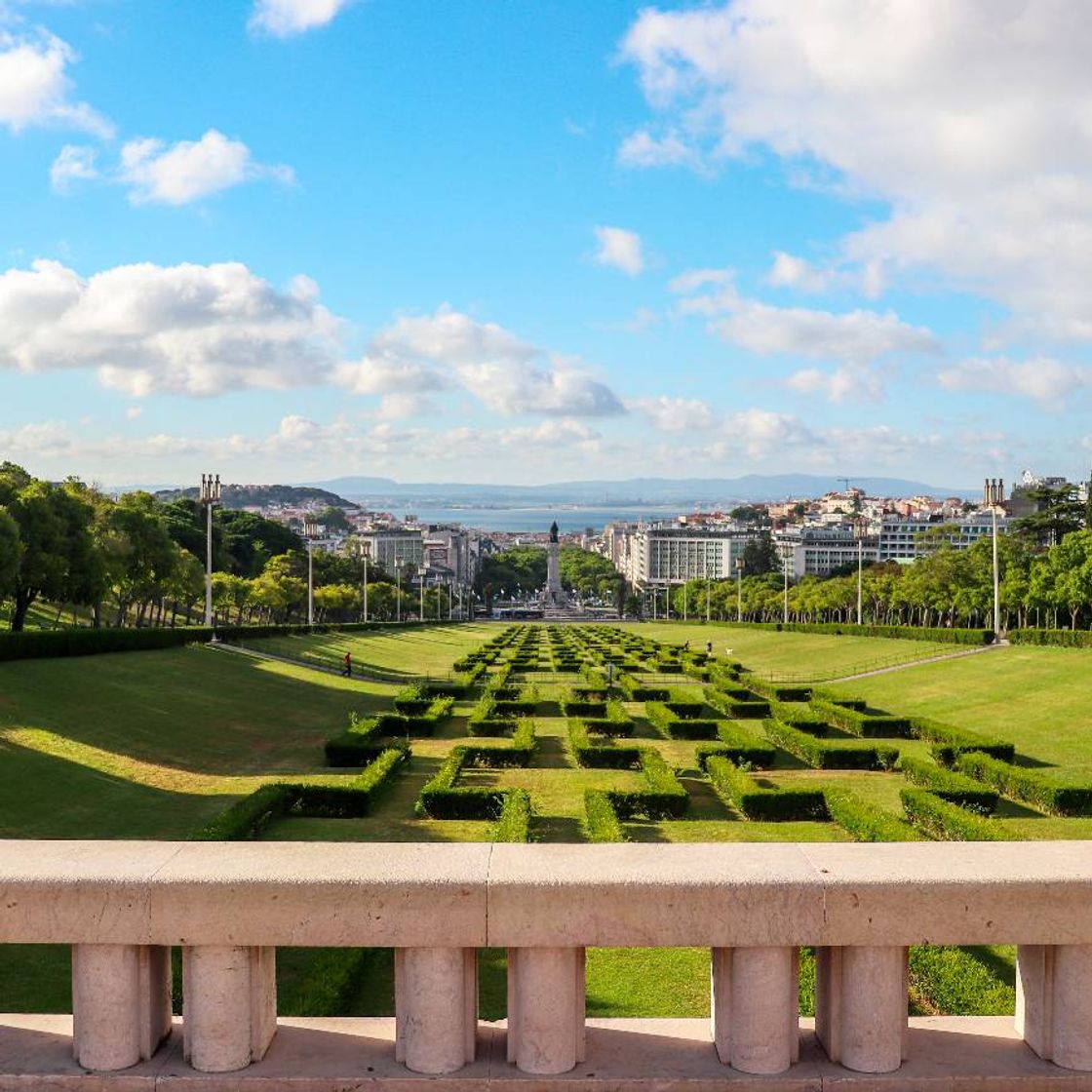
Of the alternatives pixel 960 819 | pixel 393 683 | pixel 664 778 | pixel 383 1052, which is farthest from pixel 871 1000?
pixel 393 683

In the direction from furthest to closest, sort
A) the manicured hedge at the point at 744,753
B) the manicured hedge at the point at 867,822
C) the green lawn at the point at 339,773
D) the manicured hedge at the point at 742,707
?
the manicured hedge at the point at 742,707
the manicured hedge at the point at 744,753
the manicured hedge at the point at 867,822
the green lawn at the point at 339,773

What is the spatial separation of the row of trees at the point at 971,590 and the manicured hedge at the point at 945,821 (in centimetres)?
4424

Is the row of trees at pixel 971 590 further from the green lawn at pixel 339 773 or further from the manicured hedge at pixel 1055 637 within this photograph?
the green lawn at pixel 339 773

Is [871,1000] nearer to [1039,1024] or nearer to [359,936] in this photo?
[1039,1024]

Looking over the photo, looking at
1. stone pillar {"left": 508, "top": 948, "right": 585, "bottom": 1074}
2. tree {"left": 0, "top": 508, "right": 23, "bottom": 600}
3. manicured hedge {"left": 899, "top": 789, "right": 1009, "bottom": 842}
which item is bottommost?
manicured hedge {"left": 899, "top": 789, "right": 1009, "bottom": 842}

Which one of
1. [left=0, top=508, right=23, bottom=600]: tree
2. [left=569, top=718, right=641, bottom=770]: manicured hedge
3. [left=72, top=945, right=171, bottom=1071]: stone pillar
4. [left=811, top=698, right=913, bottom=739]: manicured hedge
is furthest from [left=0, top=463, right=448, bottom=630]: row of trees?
[left=72, top=945, right=171, bottom=1071]: stone pillar

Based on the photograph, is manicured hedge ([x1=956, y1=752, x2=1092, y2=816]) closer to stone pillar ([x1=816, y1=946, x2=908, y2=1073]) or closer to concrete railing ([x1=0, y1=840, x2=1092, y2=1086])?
concrete railing ([x1=0, y1=840, x2=1092, y2=1086])

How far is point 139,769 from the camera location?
21312 millimetres

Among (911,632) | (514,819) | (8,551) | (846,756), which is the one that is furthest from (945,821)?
(911,632)

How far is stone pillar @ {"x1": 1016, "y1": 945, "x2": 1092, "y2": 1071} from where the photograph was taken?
4207 millimetres

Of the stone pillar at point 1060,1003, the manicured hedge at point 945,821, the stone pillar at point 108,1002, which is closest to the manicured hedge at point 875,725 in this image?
the manicured hedge at point 945,821

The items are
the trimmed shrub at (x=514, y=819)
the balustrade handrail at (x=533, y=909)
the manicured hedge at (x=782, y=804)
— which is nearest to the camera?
the balustrade handrail at (x=533, y=909)

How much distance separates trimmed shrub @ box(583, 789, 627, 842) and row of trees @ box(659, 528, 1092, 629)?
47.4 metres

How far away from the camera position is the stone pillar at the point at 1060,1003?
13.8 ft
